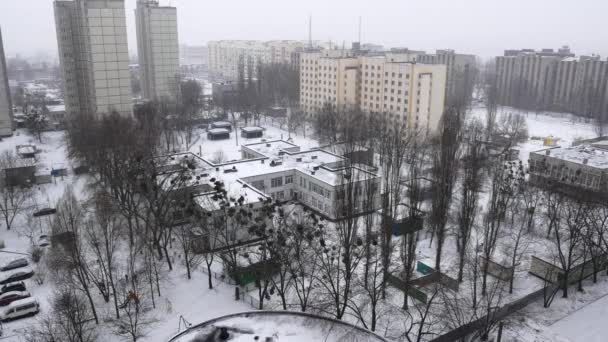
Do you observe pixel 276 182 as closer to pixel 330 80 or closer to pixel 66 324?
pixel 66 324

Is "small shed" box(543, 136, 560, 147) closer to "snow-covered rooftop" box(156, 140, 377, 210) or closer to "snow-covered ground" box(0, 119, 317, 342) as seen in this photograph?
"snow-covered rooftop" box(156, 140, 377, 210)

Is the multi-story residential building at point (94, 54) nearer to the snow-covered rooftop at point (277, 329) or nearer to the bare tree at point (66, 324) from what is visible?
the bare tree at point (66, 324)

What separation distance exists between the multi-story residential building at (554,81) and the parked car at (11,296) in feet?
223

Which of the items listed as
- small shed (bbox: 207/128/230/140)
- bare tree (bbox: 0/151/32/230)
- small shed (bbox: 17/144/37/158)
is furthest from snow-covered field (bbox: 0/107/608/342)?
small shed (bbox: 207/128/230/140)

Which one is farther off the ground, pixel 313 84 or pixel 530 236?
pixel 313 84

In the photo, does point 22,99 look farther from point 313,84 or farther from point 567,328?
point 567,328

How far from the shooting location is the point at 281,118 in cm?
6250

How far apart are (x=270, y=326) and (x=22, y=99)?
2865 inches

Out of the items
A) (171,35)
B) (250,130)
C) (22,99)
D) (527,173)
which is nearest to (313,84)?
(250,130)

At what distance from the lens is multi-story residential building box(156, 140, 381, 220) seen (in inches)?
1067

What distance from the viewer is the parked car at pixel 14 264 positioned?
2186 cm

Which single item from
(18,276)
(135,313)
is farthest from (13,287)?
(135,313)

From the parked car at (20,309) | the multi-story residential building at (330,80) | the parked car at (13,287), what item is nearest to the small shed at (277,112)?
the multi-story residential building at (330,80)

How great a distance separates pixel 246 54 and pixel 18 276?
86.7m
